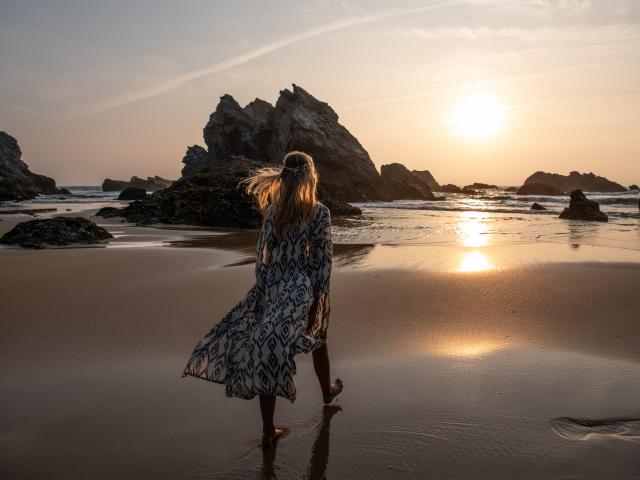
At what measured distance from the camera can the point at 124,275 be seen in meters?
7.72

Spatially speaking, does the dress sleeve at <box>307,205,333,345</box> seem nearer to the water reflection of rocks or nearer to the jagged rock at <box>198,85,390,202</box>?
the water reflection of rocks

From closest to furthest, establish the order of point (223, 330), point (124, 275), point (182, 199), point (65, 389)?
1. point (223, 330)
2. point (65, 389)
3. point (124, 275)
4. point (182, 199)

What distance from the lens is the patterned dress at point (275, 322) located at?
301 centimetres

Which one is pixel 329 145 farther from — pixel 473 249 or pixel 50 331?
pixel 50 331

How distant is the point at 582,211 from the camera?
837 inches

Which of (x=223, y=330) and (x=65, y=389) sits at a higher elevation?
(x=223, y=330)

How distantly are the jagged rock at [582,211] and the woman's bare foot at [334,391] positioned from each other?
2018 cm

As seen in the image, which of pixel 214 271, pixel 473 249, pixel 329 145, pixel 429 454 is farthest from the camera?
pixel 329 145

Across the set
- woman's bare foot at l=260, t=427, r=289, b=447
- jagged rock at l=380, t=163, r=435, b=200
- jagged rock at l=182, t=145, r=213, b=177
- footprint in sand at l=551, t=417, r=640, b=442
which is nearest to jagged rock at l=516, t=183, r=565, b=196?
jagged rock at l=380, t=163, r=435, b=200

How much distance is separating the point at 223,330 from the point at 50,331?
8.75 ft

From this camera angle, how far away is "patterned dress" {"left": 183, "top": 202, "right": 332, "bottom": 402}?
3.01m

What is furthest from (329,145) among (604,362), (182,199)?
(604,362)

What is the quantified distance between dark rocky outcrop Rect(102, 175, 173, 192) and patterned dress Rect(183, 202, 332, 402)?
3532 inches

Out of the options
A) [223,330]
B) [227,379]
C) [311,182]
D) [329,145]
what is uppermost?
[329,145]
